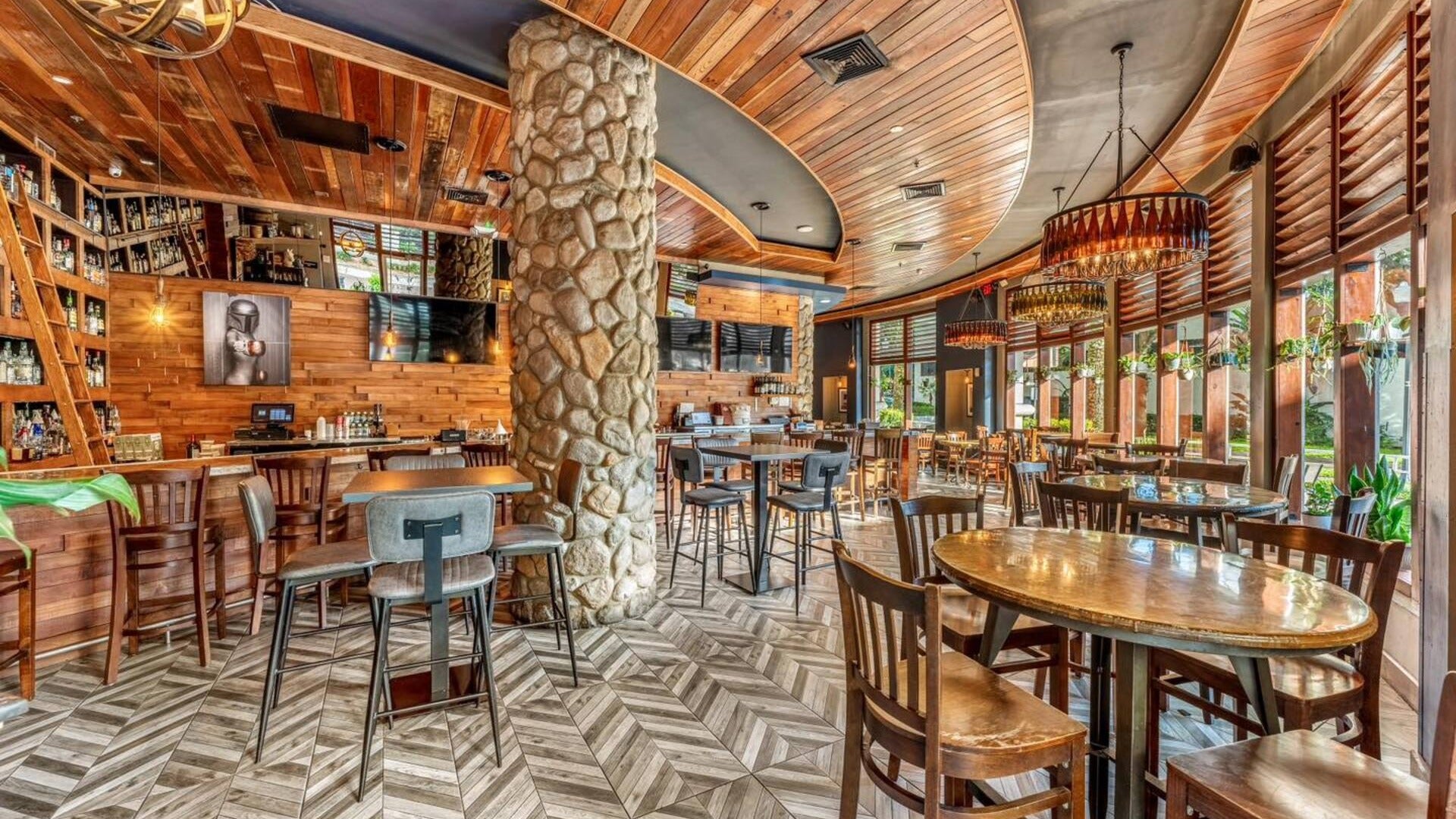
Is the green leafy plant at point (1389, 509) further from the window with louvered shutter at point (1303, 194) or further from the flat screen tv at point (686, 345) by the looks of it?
the flat screen tv at point (686, 345)

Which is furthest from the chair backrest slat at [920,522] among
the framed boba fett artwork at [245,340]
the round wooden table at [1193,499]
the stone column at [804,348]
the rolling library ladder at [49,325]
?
the stone column at [804,348]

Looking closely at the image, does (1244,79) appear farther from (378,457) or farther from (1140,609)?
(378,457)

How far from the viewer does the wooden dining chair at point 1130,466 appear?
4.54 meters

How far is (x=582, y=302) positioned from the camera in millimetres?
3738

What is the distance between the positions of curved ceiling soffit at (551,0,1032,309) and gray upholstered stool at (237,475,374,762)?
2927mm

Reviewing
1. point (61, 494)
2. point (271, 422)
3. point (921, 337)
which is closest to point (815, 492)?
point (61, 494)

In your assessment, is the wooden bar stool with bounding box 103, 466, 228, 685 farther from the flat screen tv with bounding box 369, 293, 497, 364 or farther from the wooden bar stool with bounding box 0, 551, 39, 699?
the flat screen tv with bounding box 369, 293, 497, 364

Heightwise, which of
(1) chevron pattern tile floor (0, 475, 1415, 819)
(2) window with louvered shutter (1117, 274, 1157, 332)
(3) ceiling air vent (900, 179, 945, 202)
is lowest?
(1) chevron pattern tile floor (0, 475, 1415, 819)

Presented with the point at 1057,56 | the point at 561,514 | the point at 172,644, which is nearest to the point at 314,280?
the point at 172,644

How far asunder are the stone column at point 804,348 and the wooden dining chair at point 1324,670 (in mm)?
8069

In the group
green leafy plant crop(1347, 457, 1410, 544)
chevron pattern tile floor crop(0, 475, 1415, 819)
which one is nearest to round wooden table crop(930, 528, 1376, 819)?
chevron pattern tile floor crop(0, 475, 1415, 819)

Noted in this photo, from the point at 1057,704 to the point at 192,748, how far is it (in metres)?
3.38

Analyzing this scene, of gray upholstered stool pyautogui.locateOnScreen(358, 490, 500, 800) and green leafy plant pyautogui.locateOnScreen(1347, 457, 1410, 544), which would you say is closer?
gray upholstered stool pyautogui.locateOnScreen(358, 490, 500, 800)

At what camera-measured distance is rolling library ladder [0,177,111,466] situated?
4.08 m
